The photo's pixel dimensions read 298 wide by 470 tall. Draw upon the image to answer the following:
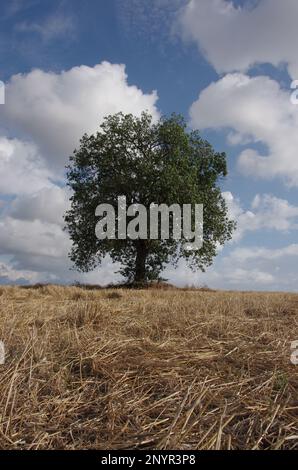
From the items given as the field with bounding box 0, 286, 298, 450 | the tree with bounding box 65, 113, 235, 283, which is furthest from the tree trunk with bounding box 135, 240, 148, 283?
the field with bounding box 0, 286, 298, 450

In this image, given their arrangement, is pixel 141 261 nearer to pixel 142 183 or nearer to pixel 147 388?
pixel 142 183

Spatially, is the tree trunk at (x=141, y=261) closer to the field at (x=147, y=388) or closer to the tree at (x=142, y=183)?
the tree at (x=142, y=183)

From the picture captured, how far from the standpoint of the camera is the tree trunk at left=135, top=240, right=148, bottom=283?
104 ft

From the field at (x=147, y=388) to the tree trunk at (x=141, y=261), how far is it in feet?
84.3

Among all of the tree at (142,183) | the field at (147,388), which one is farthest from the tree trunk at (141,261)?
the field at (147,388)

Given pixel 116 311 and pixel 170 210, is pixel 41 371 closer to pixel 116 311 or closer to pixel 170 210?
pixel 116 311

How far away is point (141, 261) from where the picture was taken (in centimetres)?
3198

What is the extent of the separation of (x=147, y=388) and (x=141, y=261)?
28.1m

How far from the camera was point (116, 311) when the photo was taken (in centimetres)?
751

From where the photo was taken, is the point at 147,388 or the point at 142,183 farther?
the point at 142,183

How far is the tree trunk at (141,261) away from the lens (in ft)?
104

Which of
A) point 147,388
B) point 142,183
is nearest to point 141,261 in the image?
point 142,183

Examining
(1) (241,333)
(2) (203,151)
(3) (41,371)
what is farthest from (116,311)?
(2) (203,151)
